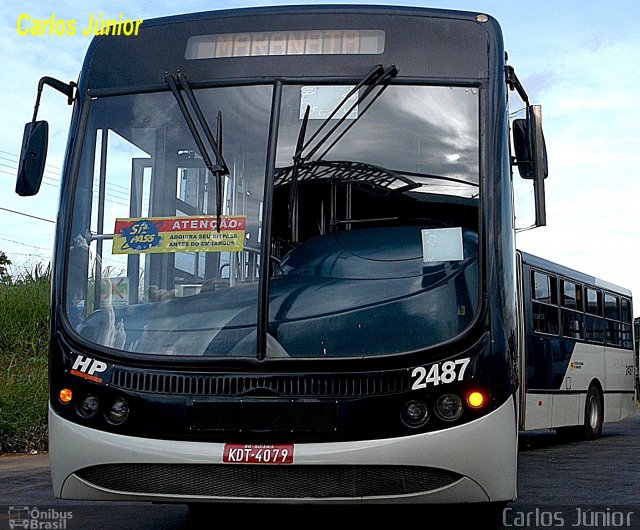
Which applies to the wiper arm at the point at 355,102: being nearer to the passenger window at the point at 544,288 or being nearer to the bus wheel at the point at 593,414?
the passenger window at the point at 544,288

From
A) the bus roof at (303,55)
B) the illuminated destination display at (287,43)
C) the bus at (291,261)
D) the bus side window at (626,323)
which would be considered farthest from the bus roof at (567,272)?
the illuminated destination display at (287,43)

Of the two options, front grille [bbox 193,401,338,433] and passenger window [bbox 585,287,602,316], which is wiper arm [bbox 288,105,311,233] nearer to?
front grille [bbox 193,401,338,433]

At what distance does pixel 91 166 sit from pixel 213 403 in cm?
177

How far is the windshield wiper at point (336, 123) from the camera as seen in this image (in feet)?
21.1

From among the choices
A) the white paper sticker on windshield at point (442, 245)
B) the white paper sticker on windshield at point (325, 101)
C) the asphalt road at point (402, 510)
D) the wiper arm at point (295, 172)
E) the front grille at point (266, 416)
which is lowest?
the asphalt road at point (402, 510)

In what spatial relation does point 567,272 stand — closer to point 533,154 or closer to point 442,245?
point 533,154

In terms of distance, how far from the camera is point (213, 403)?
6.05 metres

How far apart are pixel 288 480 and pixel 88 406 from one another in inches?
49.0

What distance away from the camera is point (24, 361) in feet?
57.5

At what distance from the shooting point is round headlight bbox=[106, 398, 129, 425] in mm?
6152

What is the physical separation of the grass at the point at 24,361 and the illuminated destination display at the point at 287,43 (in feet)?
27.1

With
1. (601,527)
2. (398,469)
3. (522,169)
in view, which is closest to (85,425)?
(398,469)

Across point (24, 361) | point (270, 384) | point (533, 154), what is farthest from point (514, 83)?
point (24, 361)

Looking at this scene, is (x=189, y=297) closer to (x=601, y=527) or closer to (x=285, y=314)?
(x=285, y=314)
